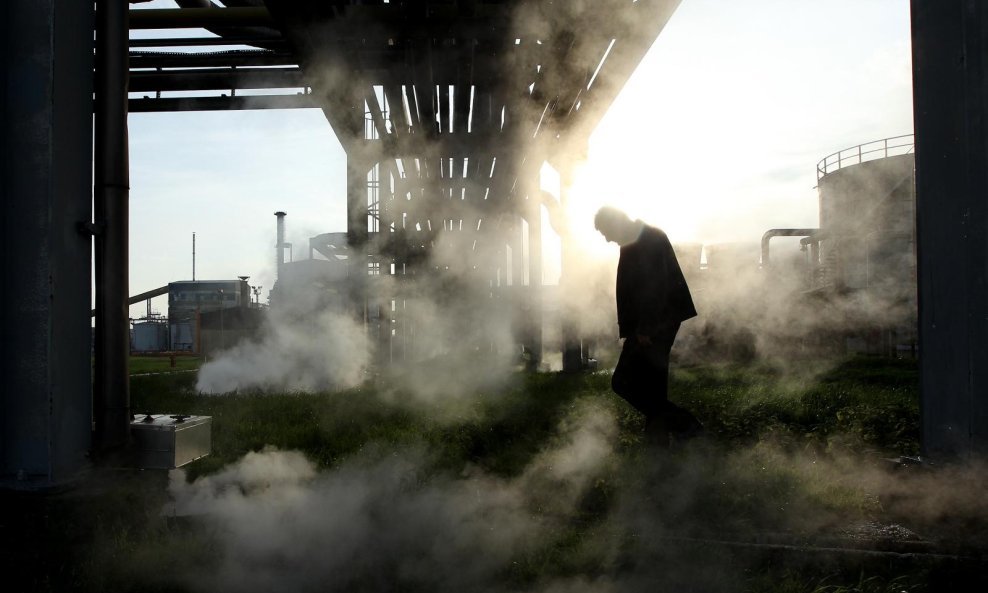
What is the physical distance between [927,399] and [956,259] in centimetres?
59

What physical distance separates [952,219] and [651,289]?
1.36 metres

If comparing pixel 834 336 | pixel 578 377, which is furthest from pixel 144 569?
pixel 834 336

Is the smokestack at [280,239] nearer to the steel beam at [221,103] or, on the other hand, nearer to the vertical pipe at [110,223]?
the steel beam at [221,103]

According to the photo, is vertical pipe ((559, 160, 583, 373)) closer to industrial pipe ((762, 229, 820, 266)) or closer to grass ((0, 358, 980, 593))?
grass ((0, 358, 980, 593))

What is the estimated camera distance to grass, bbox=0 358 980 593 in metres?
1.81

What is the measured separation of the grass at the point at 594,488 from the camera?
1.81 metres

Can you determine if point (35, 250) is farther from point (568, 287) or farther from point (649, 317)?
point (568, 287)

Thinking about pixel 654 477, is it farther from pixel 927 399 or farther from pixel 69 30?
pixel 69 30

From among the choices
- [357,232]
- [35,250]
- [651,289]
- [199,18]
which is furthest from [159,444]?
[357,232]

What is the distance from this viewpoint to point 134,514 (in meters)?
2.27

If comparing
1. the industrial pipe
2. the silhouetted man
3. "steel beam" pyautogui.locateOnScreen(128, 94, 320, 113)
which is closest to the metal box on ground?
the silhouetted man

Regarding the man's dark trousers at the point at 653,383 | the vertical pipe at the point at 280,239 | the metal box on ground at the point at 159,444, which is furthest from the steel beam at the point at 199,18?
the vertical pipe at the point at 280,239

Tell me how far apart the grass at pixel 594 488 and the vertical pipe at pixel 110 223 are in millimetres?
275

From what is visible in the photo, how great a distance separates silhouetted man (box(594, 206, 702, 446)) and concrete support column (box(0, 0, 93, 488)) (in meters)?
2.57
